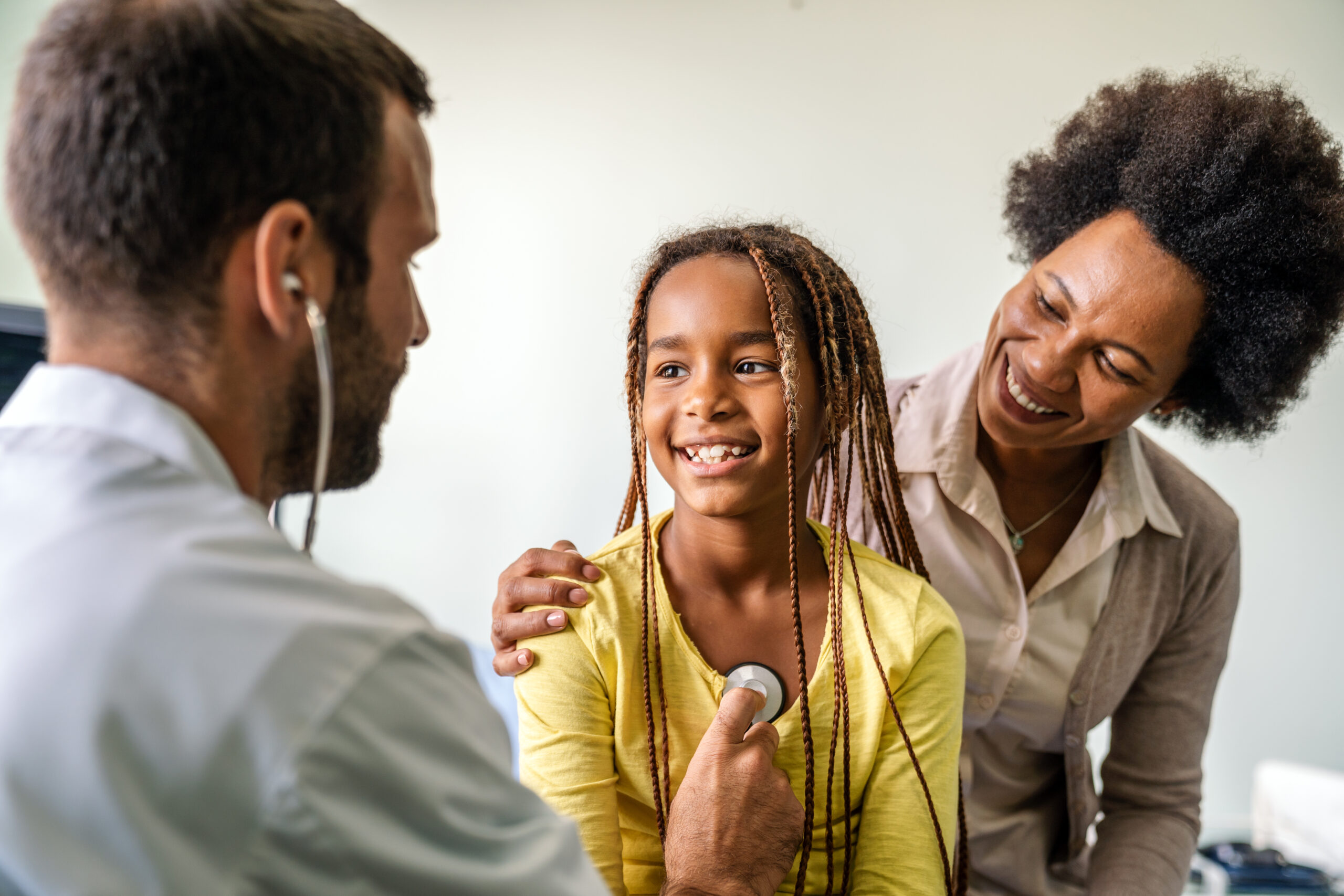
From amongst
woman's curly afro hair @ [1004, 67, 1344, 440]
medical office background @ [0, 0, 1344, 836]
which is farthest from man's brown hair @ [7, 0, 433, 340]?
medical office background @ [0, 0, 1344, 836]

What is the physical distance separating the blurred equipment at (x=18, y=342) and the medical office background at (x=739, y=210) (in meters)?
1.20

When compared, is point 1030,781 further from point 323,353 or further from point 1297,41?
point 1297,41

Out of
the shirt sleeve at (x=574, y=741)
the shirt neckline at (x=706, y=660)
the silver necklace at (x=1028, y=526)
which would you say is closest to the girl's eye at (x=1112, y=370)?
the silver necklace at (x=1028, y=526)

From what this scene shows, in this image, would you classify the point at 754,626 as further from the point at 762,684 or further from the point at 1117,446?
the point at 1117,446

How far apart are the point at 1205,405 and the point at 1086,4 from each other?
1462mm

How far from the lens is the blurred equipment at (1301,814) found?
7.67 ft

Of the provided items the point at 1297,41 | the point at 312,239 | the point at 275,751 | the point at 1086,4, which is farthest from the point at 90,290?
the point at 1297,41

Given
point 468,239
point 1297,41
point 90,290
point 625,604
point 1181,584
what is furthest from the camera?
point 468,239

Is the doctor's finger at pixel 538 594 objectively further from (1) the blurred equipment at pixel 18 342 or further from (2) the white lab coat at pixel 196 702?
(1) the blurred equipment at pixel 18 342

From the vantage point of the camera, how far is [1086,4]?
8.24 feet

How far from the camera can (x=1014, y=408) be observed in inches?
53.3

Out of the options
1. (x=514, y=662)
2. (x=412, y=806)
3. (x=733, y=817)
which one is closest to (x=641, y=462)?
(x=514, y=662)

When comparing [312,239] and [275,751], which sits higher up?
[312,239]

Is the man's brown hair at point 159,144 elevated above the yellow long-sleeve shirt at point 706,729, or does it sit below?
above
